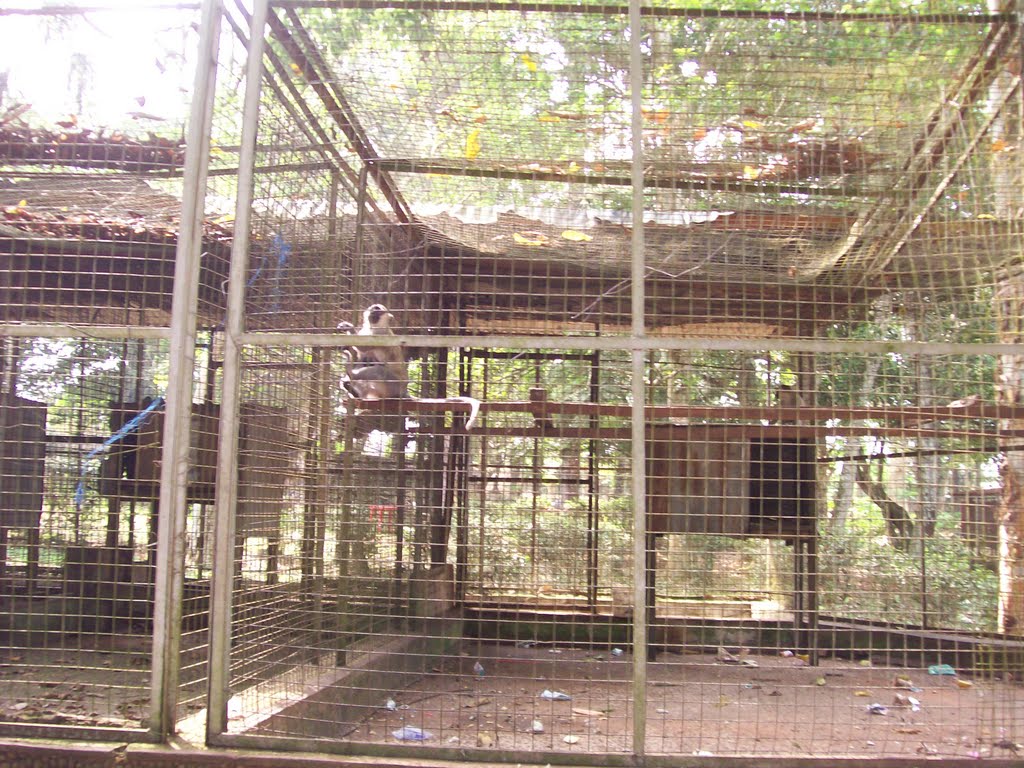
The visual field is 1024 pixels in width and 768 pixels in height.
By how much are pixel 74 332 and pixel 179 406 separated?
24.3 inches

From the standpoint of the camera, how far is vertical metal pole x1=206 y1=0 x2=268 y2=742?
3188 millimetres

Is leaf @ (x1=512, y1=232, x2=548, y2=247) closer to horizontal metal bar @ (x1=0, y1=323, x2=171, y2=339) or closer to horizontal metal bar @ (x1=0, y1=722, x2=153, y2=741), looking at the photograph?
horizontal metal bar @ (x1=0, y1=323, x2=171, y2=339)

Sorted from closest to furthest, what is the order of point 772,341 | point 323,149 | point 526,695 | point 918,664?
1. point 772,341
2. point 323,149
3. point 526,695
4. point 918,664

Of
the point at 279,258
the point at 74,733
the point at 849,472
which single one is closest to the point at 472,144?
the point at 279,258

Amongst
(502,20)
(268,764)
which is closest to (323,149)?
(502,20)

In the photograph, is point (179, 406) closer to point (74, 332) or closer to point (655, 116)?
point (74, 332)

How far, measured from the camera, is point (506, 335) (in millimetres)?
4352

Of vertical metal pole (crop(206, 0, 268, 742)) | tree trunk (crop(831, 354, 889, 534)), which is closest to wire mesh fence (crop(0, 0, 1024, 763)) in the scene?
vertical metal pole (crop(206, 0, 268, 742))

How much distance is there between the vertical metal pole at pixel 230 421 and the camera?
319 centimetres

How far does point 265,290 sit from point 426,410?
159cm

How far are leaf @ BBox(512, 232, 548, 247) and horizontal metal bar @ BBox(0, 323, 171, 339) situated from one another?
2.64 metres

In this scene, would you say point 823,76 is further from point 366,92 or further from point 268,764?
point 268,764

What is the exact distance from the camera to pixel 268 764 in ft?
9.92

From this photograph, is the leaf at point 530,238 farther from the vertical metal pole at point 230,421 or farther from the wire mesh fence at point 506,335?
the vertical metal pole at point 230,421
